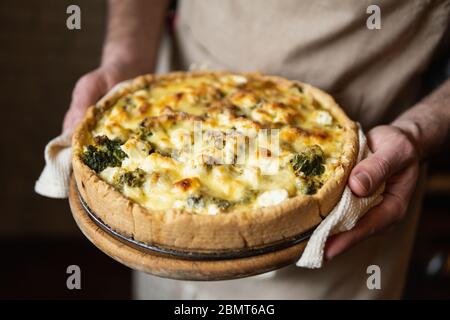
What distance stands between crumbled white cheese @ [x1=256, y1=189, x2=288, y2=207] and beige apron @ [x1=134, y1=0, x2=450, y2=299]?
0.67 meters

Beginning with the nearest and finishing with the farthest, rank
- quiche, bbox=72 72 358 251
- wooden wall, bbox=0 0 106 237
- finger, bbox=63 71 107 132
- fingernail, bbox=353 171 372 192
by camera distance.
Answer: quiche, bbox=72 72 358 251, fingernail, bbox=353 171 372 192, finger, bbox=63 71 107 132, wooden wall, bbox=0 0 106 237

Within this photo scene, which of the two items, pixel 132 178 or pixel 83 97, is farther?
pixel 83 97

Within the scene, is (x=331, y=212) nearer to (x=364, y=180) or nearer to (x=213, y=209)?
(x=364, y=180)

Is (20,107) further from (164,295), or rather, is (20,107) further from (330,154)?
(330,154)

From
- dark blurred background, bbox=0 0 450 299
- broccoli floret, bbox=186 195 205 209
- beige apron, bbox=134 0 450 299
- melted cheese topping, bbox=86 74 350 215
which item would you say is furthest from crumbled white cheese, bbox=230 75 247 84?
dark blurred background, bbox=0 0 450 299

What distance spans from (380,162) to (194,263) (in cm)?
65

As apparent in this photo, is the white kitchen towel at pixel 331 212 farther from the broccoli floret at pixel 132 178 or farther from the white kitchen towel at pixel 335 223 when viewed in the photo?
the broccoli floret at pixel 132 178

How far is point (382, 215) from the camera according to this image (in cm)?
170

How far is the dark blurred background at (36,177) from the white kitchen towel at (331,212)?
1795 mm

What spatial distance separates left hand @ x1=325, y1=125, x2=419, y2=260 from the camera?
1547mm

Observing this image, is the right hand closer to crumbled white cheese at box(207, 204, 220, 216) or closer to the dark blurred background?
crumbled white cheese at box(207, 204, 220, 216)

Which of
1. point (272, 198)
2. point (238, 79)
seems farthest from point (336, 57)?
point (272, 198)

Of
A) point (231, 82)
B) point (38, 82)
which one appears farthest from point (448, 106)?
point (38, 82)

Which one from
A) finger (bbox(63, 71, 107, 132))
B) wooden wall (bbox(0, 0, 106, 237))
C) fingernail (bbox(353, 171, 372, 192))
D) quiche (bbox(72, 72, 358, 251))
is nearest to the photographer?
quiche (bbox(72, 72, 358, 251))
